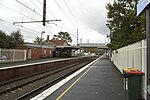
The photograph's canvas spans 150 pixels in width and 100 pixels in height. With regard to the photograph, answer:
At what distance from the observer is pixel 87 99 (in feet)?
A: 27.3

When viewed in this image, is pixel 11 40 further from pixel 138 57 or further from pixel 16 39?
pixel 138 57

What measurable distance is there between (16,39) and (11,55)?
19.8 metres

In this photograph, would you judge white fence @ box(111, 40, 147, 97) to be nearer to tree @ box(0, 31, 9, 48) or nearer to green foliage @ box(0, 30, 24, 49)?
tree @ box(0, 31, 9, 48)

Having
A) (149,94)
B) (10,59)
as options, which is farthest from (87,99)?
(10,59)

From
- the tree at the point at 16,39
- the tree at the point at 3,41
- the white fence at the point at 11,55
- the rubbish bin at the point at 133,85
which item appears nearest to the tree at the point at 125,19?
the rubbish bin at the point at 133,85

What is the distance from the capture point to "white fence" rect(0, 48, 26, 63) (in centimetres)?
3256

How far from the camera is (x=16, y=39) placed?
177 feet

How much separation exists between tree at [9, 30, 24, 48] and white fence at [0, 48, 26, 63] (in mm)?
12783

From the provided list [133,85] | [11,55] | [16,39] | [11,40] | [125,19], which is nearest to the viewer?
[133,85]

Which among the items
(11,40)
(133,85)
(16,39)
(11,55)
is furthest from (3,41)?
(133,85)

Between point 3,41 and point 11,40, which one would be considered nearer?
point 3,41

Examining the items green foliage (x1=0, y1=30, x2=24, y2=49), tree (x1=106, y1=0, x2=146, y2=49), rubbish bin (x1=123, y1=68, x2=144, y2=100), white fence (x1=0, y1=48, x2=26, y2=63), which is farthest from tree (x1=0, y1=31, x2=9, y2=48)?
rubbish bin (x1=123, y1=68, x2=144, y2=100)

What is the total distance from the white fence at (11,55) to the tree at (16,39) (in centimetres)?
1278

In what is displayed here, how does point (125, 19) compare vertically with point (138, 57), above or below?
above
